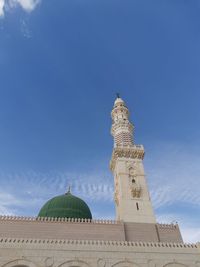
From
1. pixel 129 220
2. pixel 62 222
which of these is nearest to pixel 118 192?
pixel 129 220

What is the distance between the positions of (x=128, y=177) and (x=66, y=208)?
5313mm

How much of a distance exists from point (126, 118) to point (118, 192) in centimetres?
795

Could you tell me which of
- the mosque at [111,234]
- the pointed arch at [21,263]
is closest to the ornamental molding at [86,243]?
the mosque at [111,234]

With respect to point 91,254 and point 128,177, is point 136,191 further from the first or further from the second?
point 91,254

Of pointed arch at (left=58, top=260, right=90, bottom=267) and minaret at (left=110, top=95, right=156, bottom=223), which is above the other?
minaret at (left=110, top=95, right=156, bottom=223)

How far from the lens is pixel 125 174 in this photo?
2083 centimetres

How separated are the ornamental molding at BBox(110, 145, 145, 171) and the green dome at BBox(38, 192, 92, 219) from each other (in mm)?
4375

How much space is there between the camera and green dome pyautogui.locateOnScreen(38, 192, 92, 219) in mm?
19188

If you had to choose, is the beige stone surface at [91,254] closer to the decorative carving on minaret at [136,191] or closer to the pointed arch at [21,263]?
the pointed arch at [21,263]

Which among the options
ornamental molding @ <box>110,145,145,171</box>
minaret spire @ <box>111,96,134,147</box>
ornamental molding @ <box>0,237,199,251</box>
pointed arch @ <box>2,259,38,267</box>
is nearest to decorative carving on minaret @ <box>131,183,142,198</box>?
ornamental molding @ <box>110,145,145,171</box>

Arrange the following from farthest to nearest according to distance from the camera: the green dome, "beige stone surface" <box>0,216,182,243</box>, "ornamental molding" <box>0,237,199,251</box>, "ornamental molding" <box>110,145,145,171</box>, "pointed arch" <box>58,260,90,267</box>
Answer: "ornamental molding" <box>110,145,145,171</box>, the green dome, "beige stone surface" <box>0,216,182,243</box>, "ornamental molding" <box>0,237,199,251</box>, "pointed arch" <box>58,260,90,267</box>

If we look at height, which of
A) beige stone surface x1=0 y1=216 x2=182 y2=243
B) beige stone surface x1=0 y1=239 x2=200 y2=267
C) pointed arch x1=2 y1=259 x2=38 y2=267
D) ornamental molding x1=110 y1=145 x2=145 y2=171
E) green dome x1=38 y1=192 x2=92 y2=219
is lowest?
pointed arch x1=2 y1=259 x2=38 y2=267

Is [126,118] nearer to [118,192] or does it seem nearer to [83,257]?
[118,192]

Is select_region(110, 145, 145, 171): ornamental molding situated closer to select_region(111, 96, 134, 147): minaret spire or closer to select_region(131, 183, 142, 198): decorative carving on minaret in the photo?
select_region(111, 96, 134, 147): minaret spire
